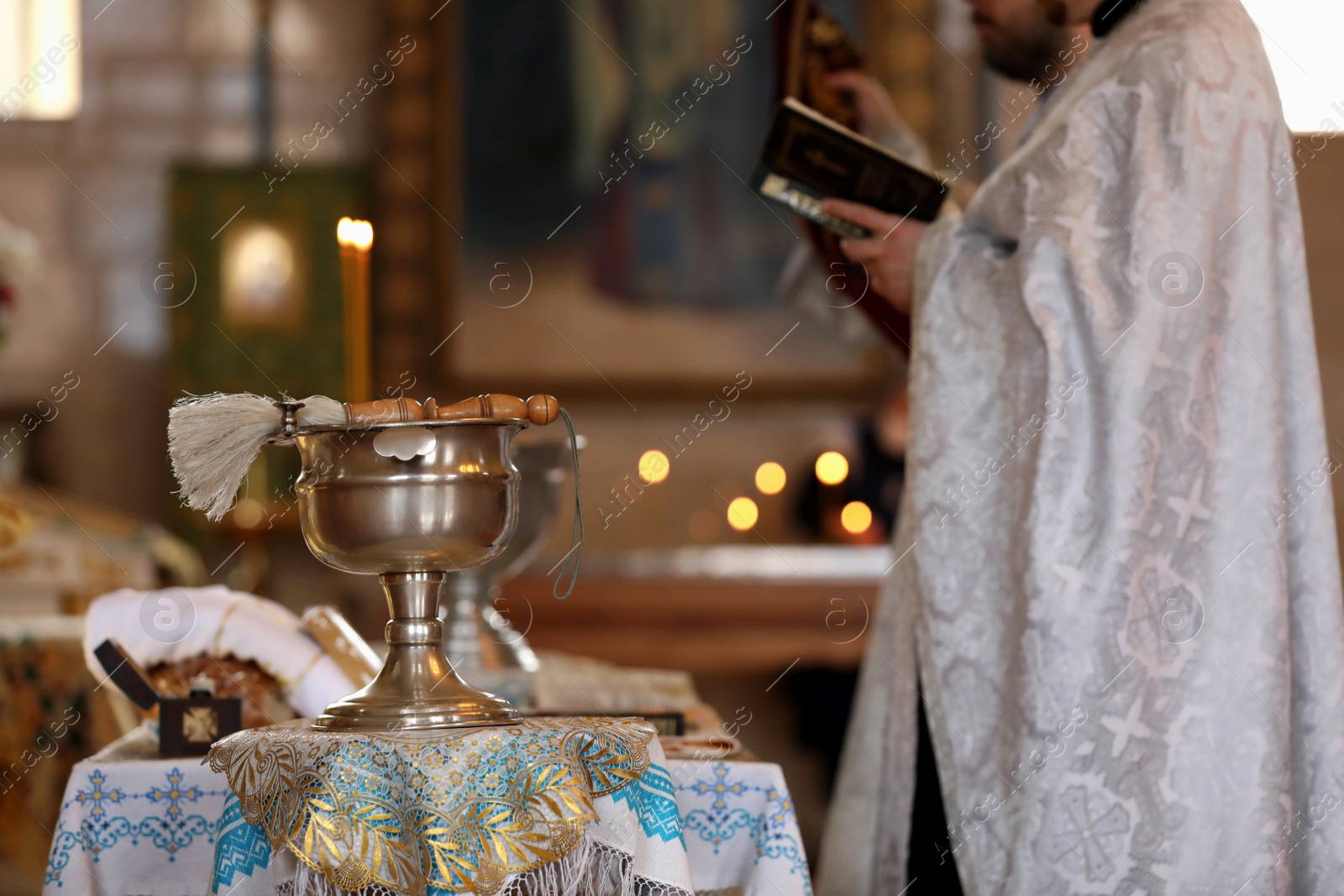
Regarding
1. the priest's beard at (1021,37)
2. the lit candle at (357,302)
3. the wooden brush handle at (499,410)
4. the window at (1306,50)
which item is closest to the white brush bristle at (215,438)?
the wooden brush handle at (499,410)

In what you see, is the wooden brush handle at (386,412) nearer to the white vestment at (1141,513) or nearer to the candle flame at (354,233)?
the candle flame at (354,233)

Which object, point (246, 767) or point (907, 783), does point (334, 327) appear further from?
point (246, 767)

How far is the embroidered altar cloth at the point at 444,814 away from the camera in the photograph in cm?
100

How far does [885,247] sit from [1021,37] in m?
0.47

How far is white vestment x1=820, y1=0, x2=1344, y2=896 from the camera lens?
1678 millimetres

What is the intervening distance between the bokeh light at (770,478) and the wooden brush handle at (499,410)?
4147 millimetres

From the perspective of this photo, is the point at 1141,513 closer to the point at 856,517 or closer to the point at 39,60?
the point at 856,517

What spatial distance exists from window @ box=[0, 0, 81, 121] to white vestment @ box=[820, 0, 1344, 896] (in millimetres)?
4509

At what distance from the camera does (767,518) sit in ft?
17.3

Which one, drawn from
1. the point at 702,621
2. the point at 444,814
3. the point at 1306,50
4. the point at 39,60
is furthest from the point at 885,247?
the point at 39,60

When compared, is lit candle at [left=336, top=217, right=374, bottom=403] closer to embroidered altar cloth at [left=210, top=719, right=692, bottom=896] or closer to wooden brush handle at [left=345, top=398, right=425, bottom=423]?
wooden brush handle at [left=345, top=398, right=425, bottom=423]

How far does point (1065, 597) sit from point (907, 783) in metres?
0.41

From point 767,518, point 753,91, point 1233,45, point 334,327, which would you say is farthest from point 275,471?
point 1233,45

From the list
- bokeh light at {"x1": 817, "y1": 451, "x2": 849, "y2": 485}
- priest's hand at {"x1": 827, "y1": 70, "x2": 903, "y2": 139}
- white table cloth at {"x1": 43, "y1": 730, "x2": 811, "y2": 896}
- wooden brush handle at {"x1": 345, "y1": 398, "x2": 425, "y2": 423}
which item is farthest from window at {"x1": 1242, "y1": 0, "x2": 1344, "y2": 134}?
wooden brush handle at {"x1": 345, "y1": 398, "x2": 425, "y2": 423}
